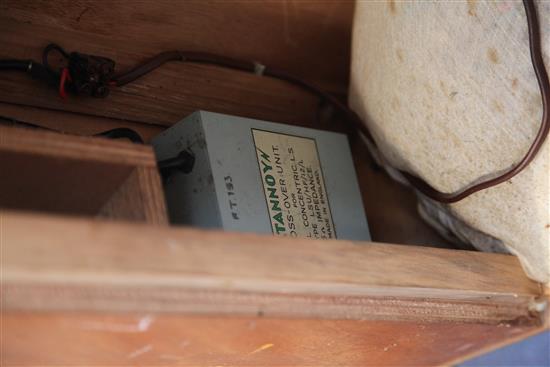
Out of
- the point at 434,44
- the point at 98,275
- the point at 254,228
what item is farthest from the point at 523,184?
the point at 98,275

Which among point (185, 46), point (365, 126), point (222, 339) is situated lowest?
point (222, 339)

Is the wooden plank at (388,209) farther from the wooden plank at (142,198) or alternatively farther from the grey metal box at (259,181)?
the wooden plank at (142,198)

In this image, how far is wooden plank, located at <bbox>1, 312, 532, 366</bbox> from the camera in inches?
22.1

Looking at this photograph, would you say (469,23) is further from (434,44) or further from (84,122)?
(84,122)

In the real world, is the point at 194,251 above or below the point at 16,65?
below

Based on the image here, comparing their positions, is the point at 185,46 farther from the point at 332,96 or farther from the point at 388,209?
the point at 388,209

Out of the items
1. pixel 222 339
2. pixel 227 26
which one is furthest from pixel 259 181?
pixel 227 26

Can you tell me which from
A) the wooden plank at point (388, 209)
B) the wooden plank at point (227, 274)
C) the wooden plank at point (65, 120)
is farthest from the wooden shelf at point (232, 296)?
the wooden plank at point (65, 120)

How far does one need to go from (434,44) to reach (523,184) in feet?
0.61

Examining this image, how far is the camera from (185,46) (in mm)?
965

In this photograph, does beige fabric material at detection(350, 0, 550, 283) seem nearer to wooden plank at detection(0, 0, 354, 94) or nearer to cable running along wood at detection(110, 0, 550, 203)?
cable running along wood at detection(110, 0, 550, 203)

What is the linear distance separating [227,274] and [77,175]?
156mm

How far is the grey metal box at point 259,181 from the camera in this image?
76 cm

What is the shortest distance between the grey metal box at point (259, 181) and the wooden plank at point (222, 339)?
0.13 metres
